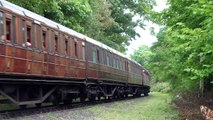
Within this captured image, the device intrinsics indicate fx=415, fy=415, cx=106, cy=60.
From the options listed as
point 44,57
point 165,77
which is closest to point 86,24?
point 165,77

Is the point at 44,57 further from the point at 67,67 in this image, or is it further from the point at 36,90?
the point at 67,67

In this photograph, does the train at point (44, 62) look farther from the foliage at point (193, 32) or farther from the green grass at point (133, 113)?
the foliage at point (193, 32)

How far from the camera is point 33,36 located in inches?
548

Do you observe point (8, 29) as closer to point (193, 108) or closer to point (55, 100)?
point (55, 100)

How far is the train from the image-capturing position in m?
12.2

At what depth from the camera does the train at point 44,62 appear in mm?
12234

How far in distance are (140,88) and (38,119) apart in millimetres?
27722

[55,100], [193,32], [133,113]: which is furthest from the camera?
[55,100]

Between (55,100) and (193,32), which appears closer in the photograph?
(193,32)

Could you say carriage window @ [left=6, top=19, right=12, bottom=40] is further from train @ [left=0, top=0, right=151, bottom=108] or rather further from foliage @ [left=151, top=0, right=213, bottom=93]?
foliage @ [left=151, top=0, right=213, bottom=93]

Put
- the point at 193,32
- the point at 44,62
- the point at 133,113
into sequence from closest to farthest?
the point at 193,32, the point at 44,62, the point at 133,113

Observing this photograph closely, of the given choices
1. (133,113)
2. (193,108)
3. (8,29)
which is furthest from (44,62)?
(193,108)

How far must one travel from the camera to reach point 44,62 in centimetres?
1464

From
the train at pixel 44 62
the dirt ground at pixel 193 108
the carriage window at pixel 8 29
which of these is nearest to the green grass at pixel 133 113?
the dirt ground at pixel 193 108
